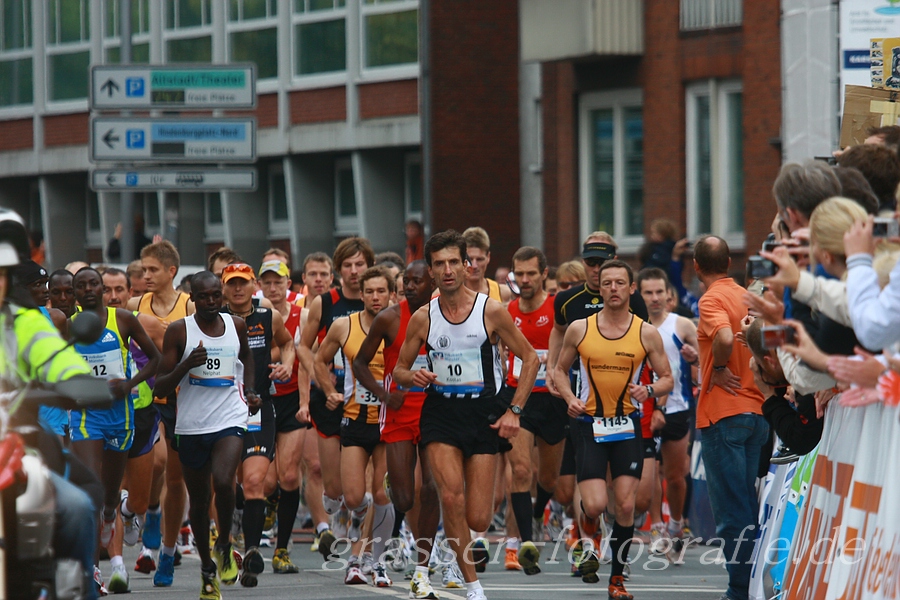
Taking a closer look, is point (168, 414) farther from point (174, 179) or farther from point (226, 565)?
point (174, 179)

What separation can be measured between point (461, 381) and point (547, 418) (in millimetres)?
2918

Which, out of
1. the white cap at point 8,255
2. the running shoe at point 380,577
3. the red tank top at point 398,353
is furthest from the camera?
the running shoe at point 380,577

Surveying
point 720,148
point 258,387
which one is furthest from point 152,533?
point 720,148

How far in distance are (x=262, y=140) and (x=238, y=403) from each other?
23.3 meters

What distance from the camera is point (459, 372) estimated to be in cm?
1038

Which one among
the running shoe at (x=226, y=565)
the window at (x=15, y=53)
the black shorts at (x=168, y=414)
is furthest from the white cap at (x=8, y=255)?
the window at (x=15, y=53)

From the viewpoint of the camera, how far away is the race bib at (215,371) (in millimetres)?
10945

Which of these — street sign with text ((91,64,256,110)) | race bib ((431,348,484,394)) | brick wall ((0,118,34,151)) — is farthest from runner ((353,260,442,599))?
brick wall ((0,118,34,151))

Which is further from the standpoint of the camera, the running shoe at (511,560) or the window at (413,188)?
the window at (413,188)

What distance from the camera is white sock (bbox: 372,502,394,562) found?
11.8 metres

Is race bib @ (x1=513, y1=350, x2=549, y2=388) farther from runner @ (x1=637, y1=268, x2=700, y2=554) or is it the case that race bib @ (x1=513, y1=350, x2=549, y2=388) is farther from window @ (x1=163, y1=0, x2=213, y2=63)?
window @ (x1=163, y1=0, x2=213, y2=63)

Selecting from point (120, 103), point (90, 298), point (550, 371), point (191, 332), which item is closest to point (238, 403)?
point (191, 332)

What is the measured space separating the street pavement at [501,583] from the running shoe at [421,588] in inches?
7.9

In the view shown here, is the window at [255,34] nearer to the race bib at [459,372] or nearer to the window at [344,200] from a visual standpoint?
the window at [344,200]
